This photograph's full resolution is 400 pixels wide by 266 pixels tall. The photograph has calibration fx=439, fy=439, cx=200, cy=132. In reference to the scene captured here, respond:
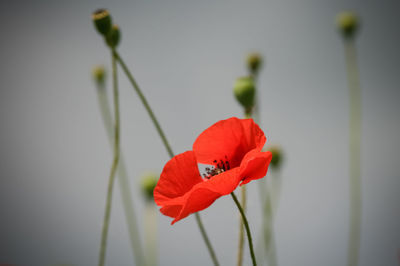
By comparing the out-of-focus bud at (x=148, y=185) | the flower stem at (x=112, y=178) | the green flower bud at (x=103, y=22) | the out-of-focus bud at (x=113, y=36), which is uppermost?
the green flower bud at (x=103, y=22)

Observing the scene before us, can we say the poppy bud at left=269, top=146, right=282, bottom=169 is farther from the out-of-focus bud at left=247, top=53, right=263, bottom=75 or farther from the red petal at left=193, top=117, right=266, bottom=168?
the red petal at left=193, top=117, right=266, bottom=168

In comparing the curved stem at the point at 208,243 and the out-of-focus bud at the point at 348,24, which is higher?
the out-of-focus bud at the point at 348,24

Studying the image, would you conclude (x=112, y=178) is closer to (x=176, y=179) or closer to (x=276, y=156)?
(x=176, y=179)

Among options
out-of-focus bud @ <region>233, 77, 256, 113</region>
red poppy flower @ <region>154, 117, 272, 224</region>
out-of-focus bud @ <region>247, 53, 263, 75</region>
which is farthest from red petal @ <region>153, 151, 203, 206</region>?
out-of-focus bud @ <region>247, 53, 263, 75</region>

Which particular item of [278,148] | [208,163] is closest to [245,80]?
[208,163]

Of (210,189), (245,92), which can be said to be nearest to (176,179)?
(210,189)

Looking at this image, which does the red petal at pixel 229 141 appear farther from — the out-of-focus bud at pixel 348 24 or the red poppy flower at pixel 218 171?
the out-of-focus bud at pixel 348 24

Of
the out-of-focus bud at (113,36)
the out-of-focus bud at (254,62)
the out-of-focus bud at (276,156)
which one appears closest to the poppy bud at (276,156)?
the out-of-focus bud at (276,156)
